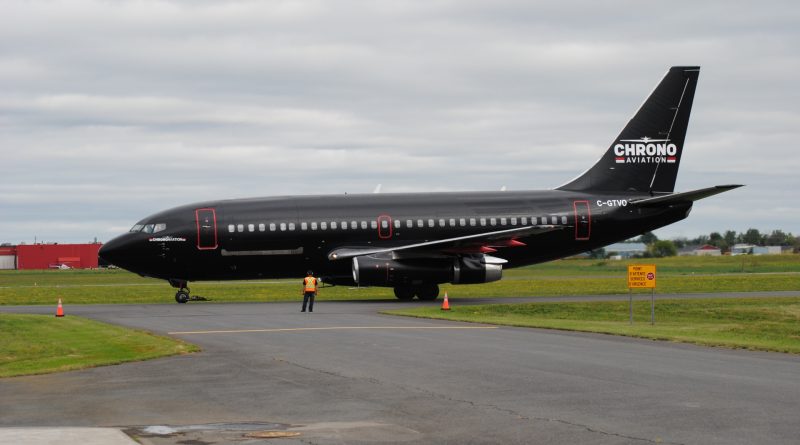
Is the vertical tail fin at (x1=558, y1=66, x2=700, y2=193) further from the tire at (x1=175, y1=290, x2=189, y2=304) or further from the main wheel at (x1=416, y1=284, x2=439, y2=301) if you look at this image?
the tire at (x1=175, y1=290, x2=189, y2=304)

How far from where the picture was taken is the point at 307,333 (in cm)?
2681

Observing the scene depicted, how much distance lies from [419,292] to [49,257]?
10505 cm

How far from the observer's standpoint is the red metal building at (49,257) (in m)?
138

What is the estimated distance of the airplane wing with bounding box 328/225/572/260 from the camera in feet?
136

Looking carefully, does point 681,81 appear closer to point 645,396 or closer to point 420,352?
point 420,352

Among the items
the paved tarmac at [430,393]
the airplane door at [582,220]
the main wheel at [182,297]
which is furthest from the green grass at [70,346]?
the airplane door at [582,220]

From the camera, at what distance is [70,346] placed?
78.4 feet

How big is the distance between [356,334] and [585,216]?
66.7 ft

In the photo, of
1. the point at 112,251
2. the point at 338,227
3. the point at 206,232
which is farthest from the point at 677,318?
the point at 112,251

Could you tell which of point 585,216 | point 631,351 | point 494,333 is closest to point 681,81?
point 585,216

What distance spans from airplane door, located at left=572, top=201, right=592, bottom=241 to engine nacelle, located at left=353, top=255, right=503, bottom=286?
4.13m

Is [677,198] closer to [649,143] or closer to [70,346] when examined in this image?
[649,143]

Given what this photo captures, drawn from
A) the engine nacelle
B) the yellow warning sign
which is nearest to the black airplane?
the engine nacelle

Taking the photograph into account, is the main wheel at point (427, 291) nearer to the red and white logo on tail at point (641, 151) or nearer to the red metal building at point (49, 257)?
the red and white logo on tail at point (641, 151)
